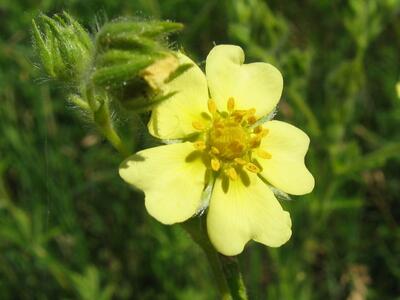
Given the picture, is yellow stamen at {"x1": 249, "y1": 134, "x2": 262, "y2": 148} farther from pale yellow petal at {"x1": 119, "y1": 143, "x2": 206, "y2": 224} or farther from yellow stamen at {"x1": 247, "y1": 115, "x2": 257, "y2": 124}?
pale yellow petal at {"x1": 119, "y1": 143, "x2": 206, "y2": 224}

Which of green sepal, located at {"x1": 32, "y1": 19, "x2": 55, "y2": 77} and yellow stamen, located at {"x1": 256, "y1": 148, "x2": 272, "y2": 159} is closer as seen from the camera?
green sepal, located at {"x1": 32, "y1": 19, "x2": 55, "y2": 77}

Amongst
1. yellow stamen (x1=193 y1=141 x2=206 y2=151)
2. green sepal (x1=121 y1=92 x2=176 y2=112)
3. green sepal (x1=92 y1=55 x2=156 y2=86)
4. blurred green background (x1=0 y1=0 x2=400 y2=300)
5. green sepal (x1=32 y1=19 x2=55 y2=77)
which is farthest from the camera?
blurred green background (x1=0 y1=0 x2=400 y2=300)

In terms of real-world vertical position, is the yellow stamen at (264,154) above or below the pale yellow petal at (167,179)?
below

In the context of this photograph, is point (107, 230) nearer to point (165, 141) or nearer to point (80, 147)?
point (80, 147)

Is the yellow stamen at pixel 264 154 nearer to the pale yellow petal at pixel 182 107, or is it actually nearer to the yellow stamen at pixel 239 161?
the yellow stamen at pixel 239 161

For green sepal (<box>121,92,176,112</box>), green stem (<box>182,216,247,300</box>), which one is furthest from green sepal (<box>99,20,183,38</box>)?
green stem (<box>182,216,247,300</box>)

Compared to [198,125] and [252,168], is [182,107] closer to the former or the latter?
[198,125]

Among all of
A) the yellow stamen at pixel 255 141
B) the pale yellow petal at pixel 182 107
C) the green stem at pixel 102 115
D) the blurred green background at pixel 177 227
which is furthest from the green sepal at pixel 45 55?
the blurred green background at pixel 177 227
